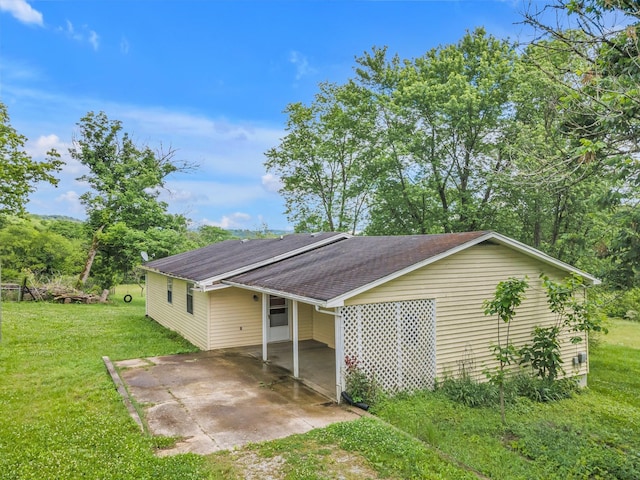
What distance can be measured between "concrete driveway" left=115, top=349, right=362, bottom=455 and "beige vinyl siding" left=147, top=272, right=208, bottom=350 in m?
1.56

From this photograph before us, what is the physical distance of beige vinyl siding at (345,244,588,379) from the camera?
8.26 metres

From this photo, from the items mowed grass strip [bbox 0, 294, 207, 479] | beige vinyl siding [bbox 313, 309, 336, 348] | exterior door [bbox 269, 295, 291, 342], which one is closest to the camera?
mowed grass strip [bbox 0, 294, 207, 479]

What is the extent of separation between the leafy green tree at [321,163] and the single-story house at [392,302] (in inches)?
604

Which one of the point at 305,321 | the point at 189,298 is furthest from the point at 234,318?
the point at 305,321

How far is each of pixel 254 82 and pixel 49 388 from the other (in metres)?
23.0

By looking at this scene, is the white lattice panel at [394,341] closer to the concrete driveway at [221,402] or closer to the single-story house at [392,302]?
the single-story house at [392,302]

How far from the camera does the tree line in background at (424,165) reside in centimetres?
740

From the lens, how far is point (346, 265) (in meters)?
9.46

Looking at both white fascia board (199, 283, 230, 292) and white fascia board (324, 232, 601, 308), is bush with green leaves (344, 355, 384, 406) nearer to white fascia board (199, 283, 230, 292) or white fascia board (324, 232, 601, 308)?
white fascia board (324, 232, 601, 308)

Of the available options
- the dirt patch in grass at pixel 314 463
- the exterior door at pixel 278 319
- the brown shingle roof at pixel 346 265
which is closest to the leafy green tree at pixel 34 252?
the exterior door at pixel 278 319

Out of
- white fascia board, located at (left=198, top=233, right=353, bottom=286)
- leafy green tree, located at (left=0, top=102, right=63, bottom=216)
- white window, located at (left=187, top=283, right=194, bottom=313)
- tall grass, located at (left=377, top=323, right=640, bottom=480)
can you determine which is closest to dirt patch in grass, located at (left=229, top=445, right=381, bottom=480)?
tall grass, located at (left=377, top=323, right=640, bottom=480)

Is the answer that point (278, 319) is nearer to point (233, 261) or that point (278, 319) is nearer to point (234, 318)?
point (234, 318)

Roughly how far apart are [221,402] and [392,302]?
3.66m

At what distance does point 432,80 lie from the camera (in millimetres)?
20156
